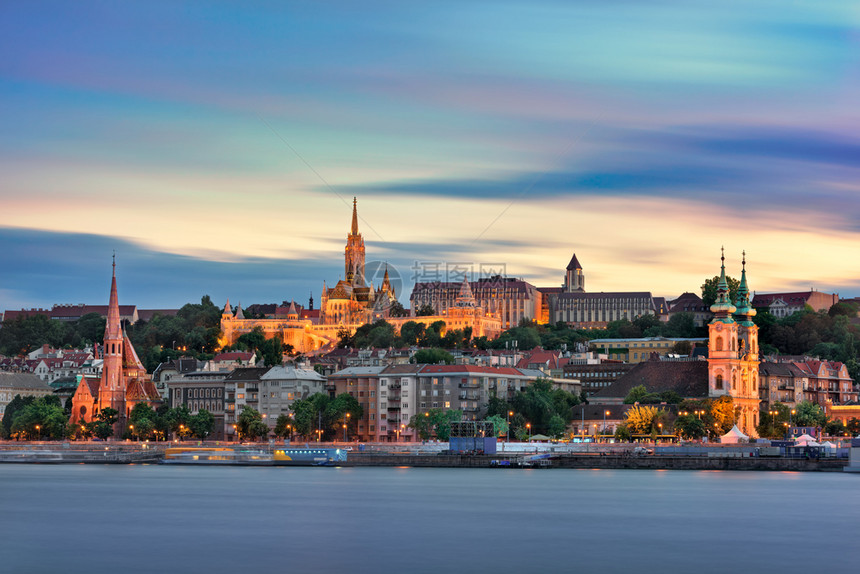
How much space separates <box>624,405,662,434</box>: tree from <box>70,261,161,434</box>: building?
45045 millimetres

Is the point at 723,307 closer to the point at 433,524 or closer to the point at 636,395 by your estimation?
the point at 636,395

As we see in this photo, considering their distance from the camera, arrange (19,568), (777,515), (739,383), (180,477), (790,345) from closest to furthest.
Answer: (19,568) → (777,515) → (180,477) → (739,383) → (790,345)

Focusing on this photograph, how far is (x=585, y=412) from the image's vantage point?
389ft

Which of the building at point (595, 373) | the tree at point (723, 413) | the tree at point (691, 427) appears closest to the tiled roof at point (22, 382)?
the building at point (595, 373)

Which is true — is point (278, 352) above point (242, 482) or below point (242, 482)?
above

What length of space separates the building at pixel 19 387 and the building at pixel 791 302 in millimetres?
89985

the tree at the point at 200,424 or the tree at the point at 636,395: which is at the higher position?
Result: the tree at the point at 636,395

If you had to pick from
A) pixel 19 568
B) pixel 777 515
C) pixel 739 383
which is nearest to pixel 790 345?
pixel 739 383

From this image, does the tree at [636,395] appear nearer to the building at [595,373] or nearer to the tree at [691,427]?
the tree at [691,427]

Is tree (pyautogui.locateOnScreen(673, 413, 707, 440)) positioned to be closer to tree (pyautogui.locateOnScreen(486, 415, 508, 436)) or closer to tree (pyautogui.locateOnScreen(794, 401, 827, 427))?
tree (pyautogui.locateOnScreen(486, 415, 508, 436))

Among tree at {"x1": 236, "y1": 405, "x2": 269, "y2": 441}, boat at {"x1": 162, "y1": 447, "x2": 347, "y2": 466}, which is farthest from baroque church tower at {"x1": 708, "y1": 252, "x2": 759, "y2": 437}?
tree at {"x1": 236, "y1": 405, "x2": 269, "y2": 441}

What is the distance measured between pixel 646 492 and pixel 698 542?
2179cm

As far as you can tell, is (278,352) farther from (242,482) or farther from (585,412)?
(242,482)

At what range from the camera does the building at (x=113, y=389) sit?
130000 millimetres
